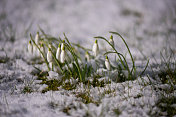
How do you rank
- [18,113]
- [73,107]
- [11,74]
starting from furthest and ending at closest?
[11,74] → [73,107] → [18,113]

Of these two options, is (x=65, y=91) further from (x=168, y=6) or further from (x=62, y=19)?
(x=168, y=6)

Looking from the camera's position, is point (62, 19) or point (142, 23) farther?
point (62, 19)

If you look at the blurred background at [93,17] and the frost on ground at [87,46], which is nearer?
the frost on ground at [87,46]

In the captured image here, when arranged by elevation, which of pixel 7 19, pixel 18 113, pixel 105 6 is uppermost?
pixel 105 6

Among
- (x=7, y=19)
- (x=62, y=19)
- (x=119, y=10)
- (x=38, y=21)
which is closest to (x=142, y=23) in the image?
(x=119, y=10)

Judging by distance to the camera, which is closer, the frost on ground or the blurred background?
the frost on ground

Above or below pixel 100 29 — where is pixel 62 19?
above
